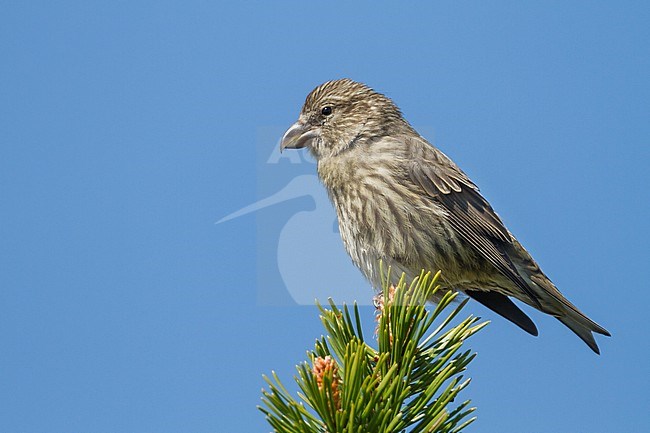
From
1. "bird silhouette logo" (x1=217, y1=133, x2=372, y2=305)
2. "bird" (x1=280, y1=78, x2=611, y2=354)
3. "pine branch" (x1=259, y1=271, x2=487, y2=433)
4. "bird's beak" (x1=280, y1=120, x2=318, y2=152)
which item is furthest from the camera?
"bird's beak" (x1=280, y1=120, x2=318, y2=152)

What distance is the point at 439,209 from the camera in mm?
5340

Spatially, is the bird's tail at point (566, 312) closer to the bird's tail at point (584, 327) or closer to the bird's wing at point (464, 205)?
the bird's tail at point (584, 327)

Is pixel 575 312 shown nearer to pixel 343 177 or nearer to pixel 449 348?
pixel 343 177

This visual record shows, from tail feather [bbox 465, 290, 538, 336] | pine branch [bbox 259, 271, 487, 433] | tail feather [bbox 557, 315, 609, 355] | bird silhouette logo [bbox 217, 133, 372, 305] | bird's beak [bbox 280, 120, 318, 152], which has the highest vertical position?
bird's beak [bbox 280, 120, 318, 152]

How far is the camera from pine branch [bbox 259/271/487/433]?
283cm

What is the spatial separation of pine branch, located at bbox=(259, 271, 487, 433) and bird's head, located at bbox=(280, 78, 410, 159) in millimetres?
2387

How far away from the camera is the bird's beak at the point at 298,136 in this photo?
5.74 metres

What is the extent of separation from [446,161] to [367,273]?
45.8 inches

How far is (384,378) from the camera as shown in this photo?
2896 millimetres

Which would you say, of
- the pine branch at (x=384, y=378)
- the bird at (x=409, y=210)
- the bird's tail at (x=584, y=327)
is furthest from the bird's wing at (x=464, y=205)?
the pine branch at (x=384, y=378)

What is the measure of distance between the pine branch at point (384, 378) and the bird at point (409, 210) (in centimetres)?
155

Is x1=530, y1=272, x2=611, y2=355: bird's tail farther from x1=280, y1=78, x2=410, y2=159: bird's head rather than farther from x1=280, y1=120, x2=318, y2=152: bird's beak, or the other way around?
x1=280, y1=120, x2=318, y2=152: bird's beak

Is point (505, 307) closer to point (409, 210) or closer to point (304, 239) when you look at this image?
point (409, 210)

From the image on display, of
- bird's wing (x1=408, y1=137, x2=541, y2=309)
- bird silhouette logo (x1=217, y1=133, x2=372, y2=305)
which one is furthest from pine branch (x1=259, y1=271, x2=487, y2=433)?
bird's wing (x1=408, y1=137, x2=541, y2=309)
